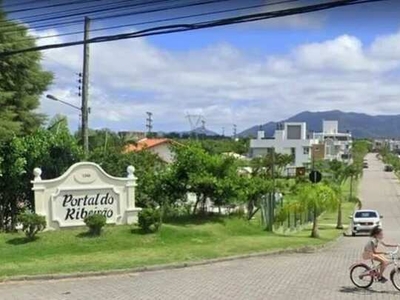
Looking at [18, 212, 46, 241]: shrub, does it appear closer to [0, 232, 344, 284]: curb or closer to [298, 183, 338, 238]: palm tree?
[0, 232, 344, 284]: curb

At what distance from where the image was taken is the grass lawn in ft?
54.7

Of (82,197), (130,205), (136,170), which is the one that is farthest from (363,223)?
(82,197)

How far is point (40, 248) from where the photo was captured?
18.2 m

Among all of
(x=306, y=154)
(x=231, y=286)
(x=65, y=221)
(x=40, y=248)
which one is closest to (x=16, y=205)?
(x=65, y=221)

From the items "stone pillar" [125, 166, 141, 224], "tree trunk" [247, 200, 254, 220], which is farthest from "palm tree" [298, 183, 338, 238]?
"stone pillar" [125, 166, 141, 224]

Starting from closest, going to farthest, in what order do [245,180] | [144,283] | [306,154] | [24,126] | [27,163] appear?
[144,283] < [27,163] < [245,180] < [24,126] < [306,154]

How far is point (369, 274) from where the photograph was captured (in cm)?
1346

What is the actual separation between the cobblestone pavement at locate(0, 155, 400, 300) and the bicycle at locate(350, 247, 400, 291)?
0.56ft

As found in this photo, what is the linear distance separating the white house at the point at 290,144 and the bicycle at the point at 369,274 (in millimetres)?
110014

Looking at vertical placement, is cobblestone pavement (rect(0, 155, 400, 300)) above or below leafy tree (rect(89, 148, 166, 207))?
below

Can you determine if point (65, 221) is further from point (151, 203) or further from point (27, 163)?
point (151, 203)

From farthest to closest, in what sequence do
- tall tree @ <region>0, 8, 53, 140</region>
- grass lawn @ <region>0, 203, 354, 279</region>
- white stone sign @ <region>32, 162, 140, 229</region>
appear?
1. tall tree @ <region>0, 8, 53, 140</region>
2. white stone sign @ <region>32, 162, 140, 229</region>
3. grass lawn @ <region>0, 203, 354, 279</region>

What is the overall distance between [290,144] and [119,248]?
369 ft

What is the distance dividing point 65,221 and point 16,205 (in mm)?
2828
